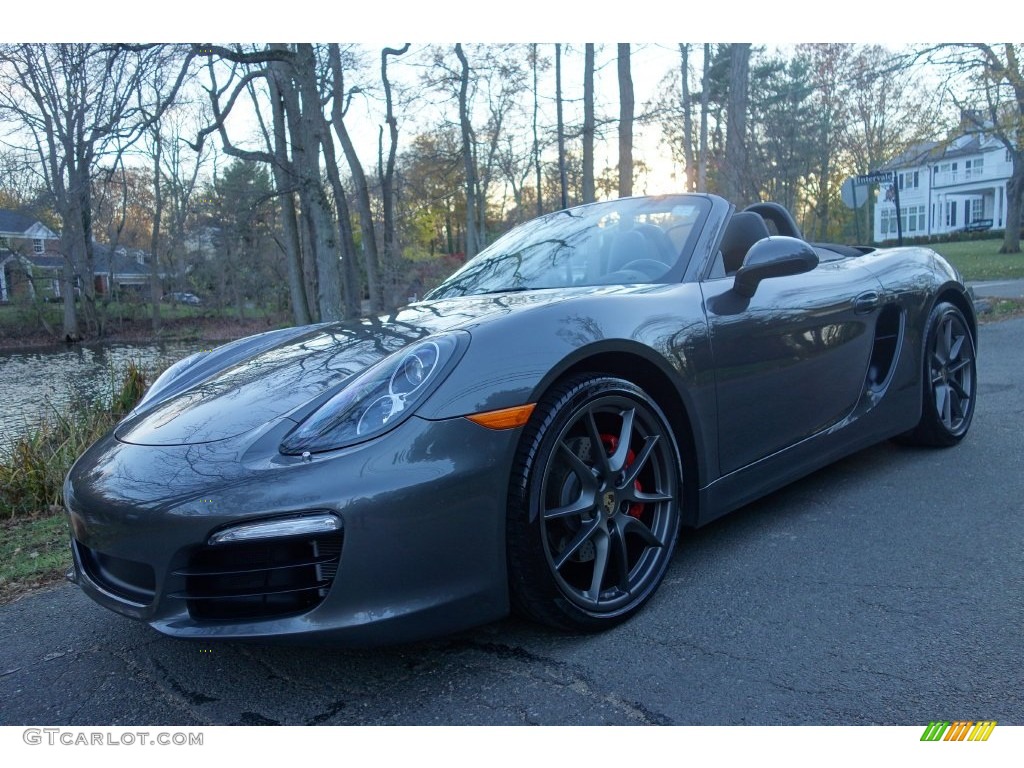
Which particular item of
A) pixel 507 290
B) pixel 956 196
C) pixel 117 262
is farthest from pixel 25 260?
pixel 956 196

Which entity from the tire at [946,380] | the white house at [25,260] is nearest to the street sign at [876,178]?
the tire at [946,380]

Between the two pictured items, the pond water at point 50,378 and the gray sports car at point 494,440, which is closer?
the gray sports car at point 494,440

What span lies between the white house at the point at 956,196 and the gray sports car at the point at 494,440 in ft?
183

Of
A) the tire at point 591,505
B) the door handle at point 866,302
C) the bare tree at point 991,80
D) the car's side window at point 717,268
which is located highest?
the bare tree at point 991,80

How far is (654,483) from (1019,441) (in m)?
2.72

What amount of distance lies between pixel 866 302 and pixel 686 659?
6.65ft

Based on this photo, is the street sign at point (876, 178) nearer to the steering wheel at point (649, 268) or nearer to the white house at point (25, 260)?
the steering wheel at point (649, 268)

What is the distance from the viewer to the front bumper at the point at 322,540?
5.81 ft

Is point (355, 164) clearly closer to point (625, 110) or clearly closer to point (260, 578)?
point (625, 110)

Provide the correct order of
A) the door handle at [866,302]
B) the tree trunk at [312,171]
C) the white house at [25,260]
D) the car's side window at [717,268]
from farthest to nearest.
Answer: the white house at [25,260]
the tree trunk at [312,171]
the door handle at [866,302]
the car's side window at [717,268]

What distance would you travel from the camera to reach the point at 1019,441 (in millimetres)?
4027

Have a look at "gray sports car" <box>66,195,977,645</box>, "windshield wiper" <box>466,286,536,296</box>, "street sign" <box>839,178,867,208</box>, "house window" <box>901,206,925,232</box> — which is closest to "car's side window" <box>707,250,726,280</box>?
"gray sports car" <box>66,195,977,645</box>

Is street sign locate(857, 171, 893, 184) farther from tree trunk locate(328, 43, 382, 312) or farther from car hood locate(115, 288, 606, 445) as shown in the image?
tree trunk locate(328, 43, 382, 312)

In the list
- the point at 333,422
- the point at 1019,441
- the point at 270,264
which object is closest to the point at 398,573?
the point at 333,422
